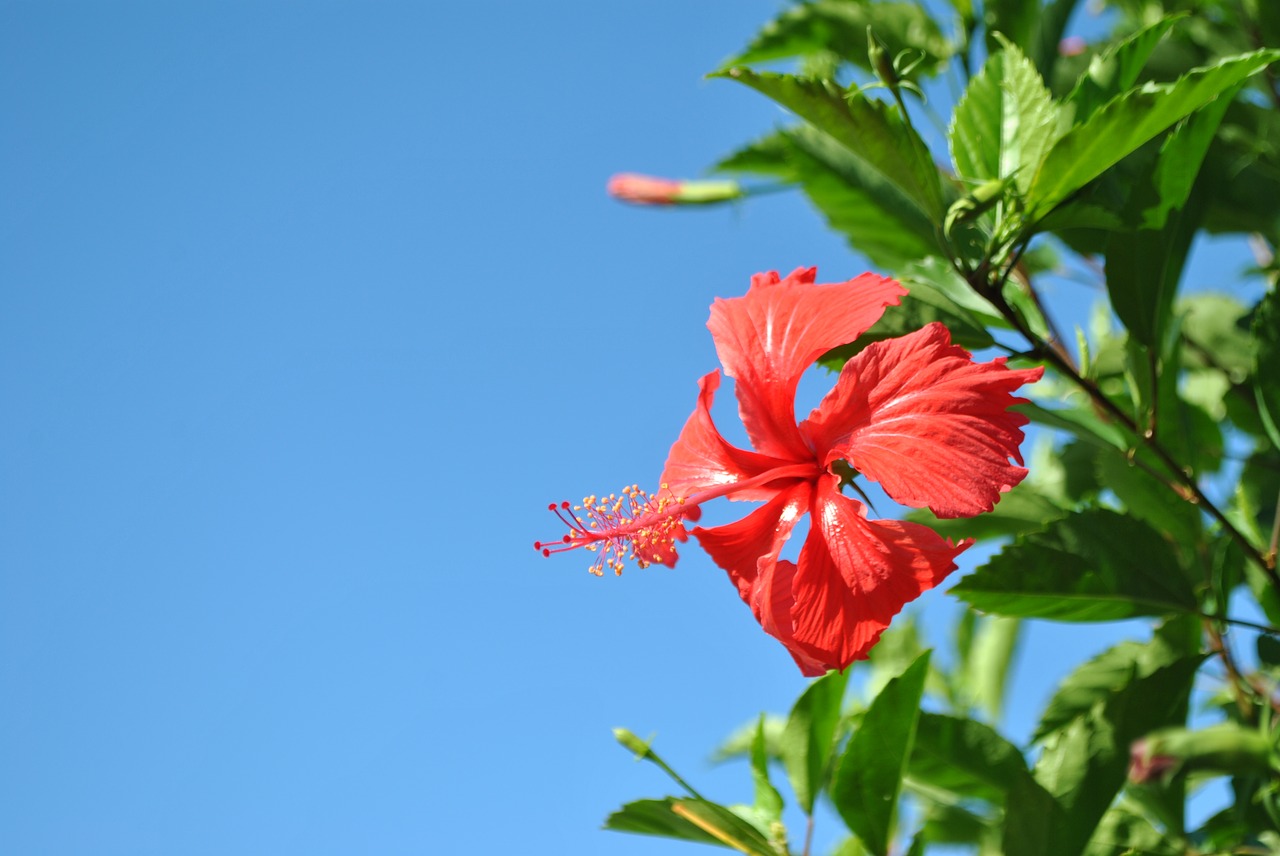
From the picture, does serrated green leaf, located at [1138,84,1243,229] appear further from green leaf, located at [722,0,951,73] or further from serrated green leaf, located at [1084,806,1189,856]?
serrated green leaf, located at [1084,806,1189,856]

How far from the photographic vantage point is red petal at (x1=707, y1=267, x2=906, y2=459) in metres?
1.47

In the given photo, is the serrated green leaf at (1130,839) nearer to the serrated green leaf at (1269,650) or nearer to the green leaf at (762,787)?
the serrated green leaf at (1269,650)

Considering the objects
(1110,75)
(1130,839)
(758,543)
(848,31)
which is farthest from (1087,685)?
(848,31)

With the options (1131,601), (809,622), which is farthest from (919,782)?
(809,622)

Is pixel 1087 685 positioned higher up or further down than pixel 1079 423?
further down

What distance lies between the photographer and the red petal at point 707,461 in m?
1.59

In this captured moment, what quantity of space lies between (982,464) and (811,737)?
0.61 metres

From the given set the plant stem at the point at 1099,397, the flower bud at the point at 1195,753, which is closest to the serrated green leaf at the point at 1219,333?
the plant stem at the point at 1099,397

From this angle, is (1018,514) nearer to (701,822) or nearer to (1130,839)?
(1130,839)

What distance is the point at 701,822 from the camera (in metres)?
1.57

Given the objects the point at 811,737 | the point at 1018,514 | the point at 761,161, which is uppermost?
the point at 761,161

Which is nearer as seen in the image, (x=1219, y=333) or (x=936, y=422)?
(x=936, y=422)

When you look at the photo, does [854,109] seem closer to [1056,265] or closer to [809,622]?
[809,622]

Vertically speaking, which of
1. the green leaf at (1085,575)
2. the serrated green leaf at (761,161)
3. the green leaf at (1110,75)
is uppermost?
the serrated green leaf at (761,161)
